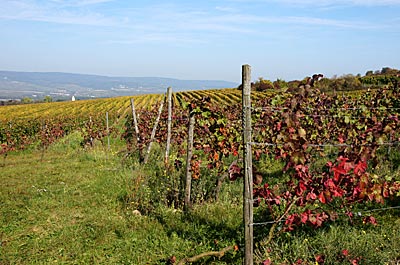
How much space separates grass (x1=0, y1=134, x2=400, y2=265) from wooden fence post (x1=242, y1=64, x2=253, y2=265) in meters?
0.46

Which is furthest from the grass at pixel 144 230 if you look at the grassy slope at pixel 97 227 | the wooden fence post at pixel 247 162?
the wooden fence post at pixel 247 162

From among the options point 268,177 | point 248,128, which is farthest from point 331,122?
point 248,128

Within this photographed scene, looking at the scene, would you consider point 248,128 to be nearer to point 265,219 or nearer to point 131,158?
point 265,219

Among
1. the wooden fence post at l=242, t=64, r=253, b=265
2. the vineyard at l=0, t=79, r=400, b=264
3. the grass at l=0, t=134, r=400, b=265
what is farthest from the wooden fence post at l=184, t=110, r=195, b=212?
the wooden fence post at l=242, t=64, r=253, b=265

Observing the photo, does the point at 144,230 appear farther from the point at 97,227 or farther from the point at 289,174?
the point at 289,174

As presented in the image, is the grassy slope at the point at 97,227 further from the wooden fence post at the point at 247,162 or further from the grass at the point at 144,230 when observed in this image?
the wooden fence post at the point at 247,162

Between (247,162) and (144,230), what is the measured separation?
2047 millimetres

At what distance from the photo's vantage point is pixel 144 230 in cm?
436

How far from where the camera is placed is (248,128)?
291 centimetres

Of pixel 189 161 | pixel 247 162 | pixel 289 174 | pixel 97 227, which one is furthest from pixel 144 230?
pixel 289 174

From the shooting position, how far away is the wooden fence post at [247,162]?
2.90 m

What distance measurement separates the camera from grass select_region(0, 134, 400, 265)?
3436 millimetres

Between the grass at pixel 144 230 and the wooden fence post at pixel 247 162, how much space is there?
0.46m

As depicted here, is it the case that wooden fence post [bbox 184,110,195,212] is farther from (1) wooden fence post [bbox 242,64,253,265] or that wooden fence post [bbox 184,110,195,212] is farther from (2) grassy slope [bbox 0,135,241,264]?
(1) wooden fence post [bbox 242,64,253,265]
